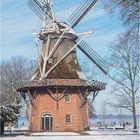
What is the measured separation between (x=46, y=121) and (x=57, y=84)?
3.90 metres

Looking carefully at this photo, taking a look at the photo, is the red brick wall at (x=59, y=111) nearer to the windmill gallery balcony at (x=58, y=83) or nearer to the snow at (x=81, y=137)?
the windmill gallery balcony at (x=58, y=83)

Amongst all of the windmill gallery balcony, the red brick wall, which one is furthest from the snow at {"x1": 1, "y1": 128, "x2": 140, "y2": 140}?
the windmill gallery balcony

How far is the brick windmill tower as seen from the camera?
126 ft

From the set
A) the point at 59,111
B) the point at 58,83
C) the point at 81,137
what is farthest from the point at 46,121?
the point at 81,137

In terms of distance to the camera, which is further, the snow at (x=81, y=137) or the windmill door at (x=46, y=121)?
the windmill door at (x=46, y=121)

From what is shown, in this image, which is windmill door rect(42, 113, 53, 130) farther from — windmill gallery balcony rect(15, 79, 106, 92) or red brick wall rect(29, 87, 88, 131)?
windmill gallery balcony rect(15, 79, 106, 92)

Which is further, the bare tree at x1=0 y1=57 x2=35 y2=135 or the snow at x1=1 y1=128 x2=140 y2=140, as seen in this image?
the bare tree at x1=0 y1=57 x2=35 y2=135

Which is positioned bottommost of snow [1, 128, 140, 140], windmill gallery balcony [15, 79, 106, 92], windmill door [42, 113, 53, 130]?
snow [1, 128, 140, 140]

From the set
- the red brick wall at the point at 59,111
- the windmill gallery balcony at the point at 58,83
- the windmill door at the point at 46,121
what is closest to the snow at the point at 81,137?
the windmill door at the point at 46,121

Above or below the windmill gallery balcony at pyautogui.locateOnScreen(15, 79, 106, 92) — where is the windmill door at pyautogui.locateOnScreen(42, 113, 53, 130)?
below

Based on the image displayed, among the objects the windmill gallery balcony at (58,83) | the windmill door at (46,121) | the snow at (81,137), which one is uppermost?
the windmill gallery balcony at (58,83)

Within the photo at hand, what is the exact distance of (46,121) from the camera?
38438 millimetres

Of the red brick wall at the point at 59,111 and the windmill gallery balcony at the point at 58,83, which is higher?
the windmill gallery balcony at the point at 58,83

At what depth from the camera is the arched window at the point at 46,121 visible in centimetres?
3831
